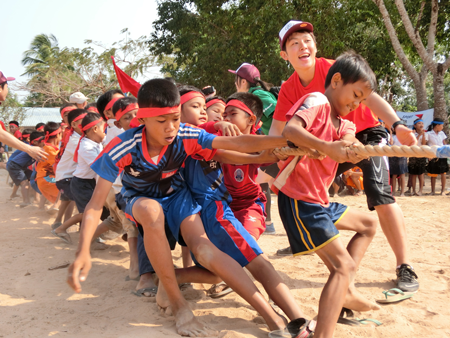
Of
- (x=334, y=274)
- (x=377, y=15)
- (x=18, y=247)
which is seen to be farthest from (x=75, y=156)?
(x=377, y=15)

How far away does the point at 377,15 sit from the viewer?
1323 cm

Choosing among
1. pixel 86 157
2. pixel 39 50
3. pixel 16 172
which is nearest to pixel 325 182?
pixel 86 157

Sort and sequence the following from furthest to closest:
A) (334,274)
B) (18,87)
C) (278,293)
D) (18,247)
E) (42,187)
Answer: (18,87) < (42,187) < (18,247) < (278,293) < (334,274)

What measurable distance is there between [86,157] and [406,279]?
3.82 m

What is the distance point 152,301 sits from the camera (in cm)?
310

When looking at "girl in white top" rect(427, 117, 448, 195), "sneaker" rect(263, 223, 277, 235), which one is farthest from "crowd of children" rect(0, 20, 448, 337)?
"girl in white top" rect(427, 117, 448, 195)

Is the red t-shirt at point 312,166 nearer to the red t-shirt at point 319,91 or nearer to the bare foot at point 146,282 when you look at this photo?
the red t-shirt at point 319,91

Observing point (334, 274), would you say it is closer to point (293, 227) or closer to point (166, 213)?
point (293, 227)

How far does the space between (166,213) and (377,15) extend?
13.1m

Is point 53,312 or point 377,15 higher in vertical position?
point 377,15

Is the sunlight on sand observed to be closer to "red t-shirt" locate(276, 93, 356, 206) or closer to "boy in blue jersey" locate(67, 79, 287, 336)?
"boy in blue jersey" locate(67, 79, 287, 336)

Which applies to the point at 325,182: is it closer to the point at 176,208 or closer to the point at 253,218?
the point at 253,218

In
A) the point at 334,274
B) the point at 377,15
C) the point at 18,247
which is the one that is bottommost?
the point at 18,247

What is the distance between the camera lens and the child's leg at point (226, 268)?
245 centimetres
